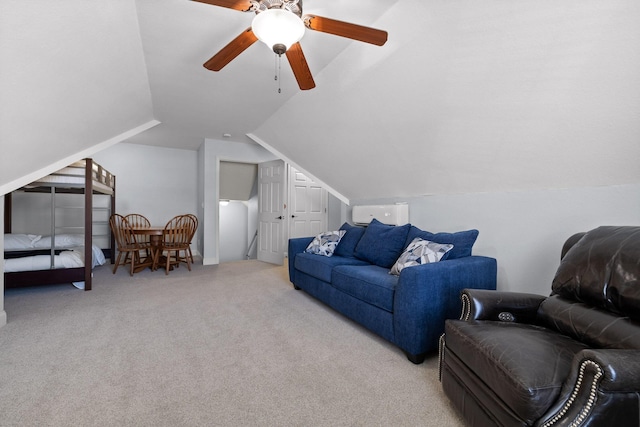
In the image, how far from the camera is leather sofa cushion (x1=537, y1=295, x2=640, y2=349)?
1104 millimetres

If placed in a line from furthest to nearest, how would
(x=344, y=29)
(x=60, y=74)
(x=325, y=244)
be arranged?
(x=325, y=244)
(x=60, y=74)
(x=344, y=29)

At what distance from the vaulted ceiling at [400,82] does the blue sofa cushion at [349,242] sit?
0.74 meters

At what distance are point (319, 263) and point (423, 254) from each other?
112 cm

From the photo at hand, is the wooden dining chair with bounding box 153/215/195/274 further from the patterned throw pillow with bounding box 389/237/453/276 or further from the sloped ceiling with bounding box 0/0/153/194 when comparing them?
the patterned throw pillow with bounding box 389/237/453/276

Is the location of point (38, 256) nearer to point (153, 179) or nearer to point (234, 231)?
point (153, 179)

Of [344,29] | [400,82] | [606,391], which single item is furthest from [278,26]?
[606,391]

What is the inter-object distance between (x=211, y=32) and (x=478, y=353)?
2717 mm

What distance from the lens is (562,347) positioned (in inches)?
45.6

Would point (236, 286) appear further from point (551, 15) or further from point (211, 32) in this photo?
point (551, 15)

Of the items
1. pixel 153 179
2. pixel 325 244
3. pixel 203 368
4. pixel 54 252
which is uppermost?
pixel 153 179

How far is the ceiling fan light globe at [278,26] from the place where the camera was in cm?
142

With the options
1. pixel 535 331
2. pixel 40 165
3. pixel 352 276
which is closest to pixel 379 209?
pixel 352 276

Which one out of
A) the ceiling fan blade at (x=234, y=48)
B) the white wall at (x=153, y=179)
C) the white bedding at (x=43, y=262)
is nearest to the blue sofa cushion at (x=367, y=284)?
the ceiling fan blade at (x=234, y=48)

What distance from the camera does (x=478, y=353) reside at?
3.95 ft
